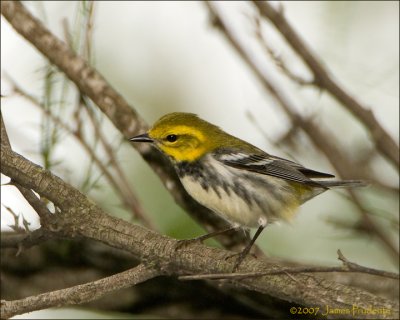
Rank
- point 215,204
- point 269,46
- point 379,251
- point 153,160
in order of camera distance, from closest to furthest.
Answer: point 215,204 → point 269,46 → point 153,160 → point 379,251

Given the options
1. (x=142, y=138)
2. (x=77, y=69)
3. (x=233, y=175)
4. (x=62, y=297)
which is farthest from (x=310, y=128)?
(x=62, y=297)

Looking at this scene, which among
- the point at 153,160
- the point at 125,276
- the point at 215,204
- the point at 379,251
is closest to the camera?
the point at 125,276

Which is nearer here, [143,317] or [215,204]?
[215,204]

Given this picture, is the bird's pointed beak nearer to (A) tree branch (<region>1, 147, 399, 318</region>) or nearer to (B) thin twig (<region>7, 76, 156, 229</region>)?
(B) thin twig (<region>7, 76, 156, 229</region>)

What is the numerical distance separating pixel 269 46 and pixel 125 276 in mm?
1707

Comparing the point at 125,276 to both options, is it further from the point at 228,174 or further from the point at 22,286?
the point at 22,286

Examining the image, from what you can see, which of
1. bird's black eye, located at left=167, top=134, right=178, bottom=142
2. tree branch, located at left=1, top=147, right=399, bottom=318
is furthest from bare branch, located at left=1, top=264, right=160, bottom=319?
bird's black eye, located at left=167, top=134, right=178, bottom=142

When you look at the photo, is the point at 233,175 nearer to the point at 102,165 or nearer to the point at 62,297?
the point at 102,165

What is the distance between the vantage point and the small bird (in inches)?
152

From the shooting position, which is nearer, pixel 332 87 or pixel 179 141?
pixel 179 141

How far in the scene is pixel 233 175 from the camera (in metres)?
3.94

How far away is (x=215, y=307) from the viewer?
15.2ft

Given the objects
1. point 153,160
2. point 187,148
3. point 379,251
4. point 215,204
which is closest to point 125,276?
point 215,204

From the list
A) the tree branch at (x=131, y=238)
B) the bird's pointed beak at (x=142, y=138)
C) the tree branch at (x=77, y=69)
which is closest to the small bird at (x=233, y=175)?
the bird's pointed beak at (x=142, y=138)
